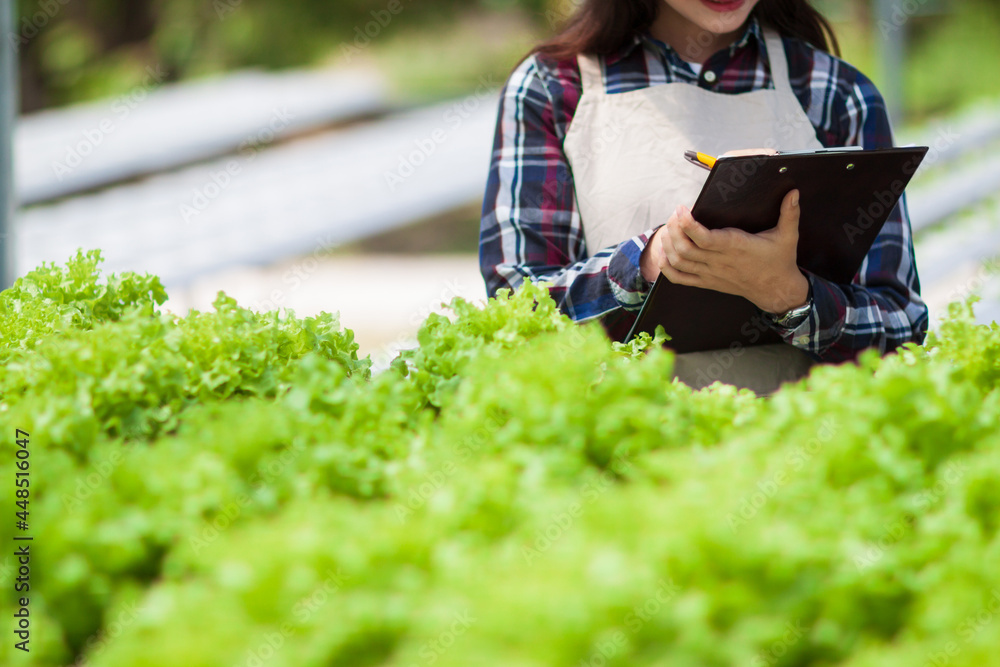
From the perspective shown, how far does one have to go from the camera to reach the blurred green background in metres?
14.0

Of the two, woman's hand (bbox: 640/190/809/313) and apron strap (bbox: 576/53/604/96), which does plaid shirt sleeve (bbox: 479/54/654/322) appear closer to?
apron strap (bbox: 576/53/604/96)

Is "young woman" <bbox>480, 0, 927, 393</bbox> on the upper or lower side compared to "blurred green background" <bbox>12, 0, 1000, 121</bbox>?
upper

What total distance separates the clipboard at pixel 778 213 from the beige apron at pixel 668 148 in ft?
0.18

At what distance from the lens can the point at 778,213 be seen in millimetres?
1677

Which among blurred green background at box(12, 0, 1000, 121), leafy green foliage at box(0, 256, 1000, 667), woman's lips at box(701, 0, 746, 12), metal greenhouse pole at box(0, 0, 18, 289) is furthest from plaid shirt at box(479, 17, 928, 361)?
blurred green background at box(12, 0, 1000, 121)

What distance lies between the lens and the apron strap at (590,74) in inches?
80.7

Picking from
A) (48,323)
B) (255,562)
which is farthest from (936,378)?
(48,323)

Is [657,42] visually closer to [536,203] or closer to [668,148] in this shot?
[668,148]

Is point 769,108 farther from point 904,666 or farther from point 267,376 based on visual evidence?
point 904,666

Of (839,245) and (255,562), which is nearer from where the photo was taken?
(255,562)

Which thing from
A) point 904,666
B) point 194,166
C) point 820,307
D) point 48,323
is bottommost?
point 194,166

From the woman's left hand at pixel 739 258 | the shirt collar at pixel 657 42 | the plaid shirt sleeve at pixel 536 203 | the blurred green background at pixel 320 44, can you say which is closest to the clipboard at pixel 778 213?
the woman's left hand at pixel 739 258

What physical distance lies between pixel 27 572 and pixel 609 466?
2.09 ft

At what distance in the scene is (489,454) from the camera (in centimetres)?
118
